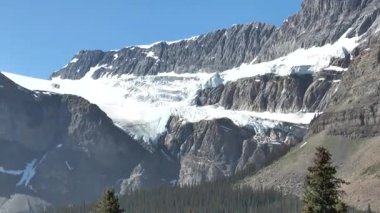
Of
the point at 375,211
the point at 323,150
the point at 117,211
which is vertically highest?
the point at 375,211

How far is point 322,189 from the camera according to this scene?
3684cm

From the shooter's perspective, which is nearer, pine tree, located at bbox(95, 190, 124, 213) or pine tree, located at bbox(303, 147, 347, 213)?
pine tree, located at bbox(303, 147, 347, 213)

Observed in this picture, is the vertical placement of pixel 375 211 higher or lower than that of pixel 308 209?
higher

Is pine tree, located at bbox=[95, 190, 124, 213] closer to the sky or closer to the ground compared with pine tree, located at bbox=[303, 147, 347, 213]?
closer to the ground

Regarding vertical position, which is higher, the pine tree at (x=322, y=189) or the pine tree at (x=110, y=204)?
the pine tree at (x=322, y=189)

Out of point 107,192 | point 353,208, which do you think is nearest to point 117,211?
point 107,192

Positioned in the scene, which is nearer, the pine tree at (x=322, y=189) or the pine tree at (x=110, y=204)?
the pine tree at (x=322, y=189)

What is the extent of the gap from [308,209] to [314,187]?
112cm

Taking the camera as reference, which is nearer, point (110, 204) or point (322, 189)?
point (322, 189)

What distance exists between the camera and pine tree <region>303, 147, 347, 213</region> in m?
36.4

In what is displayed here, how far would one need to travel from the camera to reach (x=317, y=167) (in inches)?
1437

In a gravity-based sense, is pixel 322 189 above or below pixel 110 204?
above

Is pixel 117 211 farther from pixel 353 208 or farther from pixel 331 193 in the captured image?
pixel 353 208

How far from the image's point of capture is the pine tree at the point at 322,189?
1433 inches
